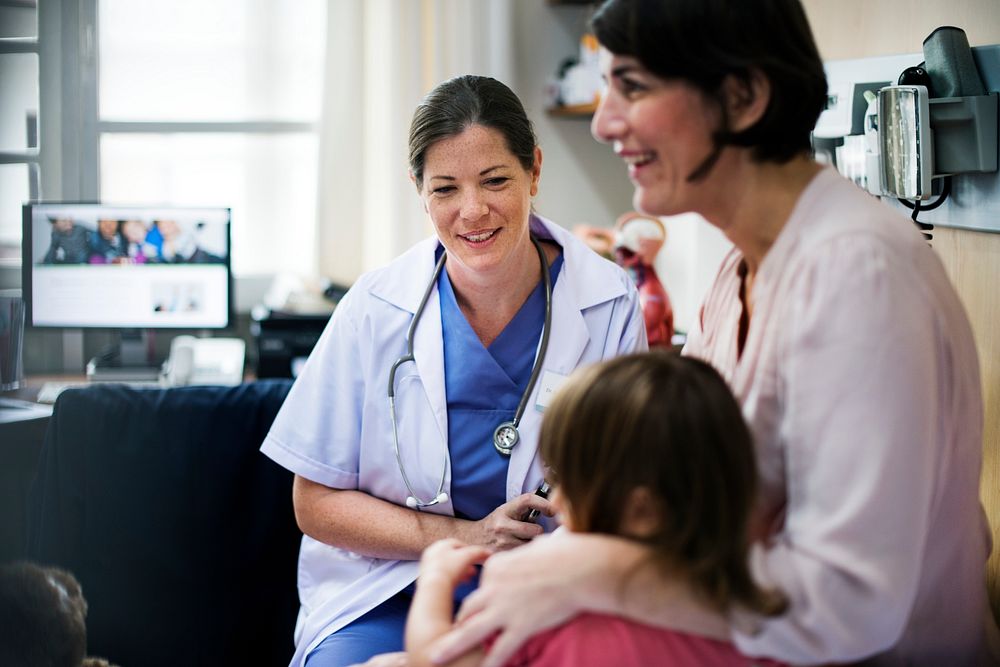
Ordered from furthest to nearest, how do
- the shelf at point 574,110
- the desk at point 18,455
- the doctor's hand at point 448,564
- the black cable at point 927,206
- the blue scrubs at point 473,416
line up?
the shelf at point 574,110, the desk at point 18,455, the blue scrubs at point 473,416, the black cable at point 927,206, the doctor's hand at point 448,564

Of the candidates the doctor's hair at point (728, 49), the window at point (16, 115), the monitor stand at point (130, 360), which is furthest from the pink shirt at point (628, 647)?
the window at point (16, 115)

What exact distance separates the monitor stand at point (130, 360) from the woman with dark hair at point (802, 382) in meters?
2.37

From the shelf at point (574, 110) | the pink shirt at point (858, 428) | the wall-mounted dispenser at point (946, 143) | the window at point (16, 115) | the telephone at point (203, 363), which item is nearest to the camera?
the pink shirt at point (858, 428)

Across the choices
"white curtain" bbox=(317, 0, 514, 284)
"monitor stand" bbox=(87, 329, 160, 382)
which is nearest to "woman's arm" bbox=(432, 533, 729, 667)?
"monitor stand" bbox=(87, 329, 160, 382)

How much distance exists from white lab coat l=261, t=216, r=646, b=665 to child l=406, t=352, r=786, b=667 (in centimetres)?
64

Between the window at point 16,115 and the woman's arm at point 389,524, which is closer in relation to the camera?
the woman's arm at point 389,524

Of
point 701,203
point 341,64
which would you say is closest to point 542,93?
point 341,64

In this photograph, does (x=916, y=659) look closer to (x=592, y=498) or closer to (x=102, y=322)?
(x=592, y=498)

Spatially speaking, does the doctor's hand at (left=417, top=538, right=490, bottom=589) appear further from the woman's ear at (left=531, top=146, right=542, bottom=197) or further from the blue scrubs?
the woman's ear at (left=531, top=146, right=542, bottom=197)

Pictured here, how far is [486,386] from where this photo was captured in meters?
1.63

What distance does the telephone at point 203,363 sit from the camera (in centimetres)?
302

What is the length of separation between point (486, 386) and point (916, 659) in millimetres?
805

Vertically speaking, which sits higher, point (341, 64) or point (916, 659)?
Result: point (341, 64)

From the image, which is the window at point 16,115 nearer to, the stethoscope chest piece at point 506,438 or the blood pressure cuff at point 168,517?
the blood pressure cuff at point 168,517
